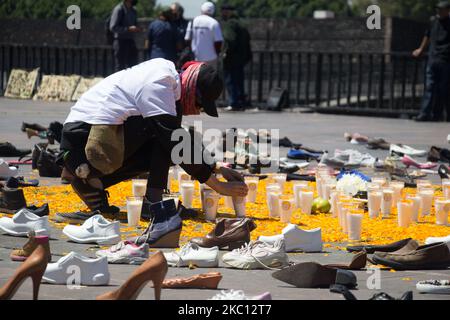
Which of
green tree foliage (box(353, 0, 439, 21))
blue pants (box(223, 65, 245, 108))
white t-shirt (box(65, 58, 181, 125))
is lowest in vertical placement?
green tree foliage (box(353, 0, 439, 21))

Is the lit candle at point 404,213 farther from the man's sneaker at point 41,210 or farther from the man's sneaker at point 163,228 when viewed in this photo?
the man's sneaker at point 41,210

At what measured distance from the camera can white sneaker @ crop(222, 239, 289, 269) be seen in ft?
24.3

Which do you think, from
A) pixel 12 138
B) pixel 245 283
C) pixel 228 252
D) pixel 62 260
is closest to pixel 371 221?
pixel 228 252

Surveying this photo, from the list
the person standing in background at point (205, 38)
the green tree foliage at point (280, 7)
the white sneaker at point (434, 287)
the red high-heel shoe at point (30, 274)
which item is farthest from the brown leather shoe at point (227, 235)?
the green tree foliage at point (280, 7)

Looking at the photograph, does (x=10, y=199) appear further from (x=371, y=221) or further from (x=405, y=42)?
(x=405, y=42)

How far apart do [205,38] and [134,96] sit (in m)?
12.2

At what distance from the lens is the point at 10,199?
9.29 meters

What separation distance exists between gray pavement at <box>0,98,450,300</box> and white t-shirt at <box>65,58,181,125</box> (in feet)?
3.53

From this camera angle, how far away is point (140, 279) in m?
5.83

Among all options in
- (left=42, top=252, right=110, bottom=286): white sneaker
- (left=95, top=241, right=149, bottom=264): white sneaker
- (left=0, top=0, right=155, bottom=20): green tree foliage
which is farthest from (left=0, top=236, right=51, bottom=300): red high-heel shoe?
(left=0, top=0, right=155, bottom=20): green tree foliage

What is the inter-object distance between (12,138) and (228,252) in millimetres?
8418

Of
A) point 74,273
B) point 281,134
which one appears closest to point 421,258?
point 74,273

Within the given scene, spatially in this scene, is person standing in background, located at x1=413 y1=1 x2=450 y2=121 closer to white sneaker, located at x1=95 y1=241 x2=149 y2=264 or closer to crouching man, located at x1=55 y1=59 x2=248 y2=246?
crouching man, located at x1=55 y1=59 x2=248 y2=246

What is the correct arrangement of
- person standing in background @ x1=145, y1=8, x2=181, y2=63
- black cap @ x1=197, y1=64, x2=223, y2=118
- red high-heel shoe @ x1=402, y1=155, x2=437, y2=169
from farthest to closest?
person standing in background @ x1=145, y1=8, x2=181, y2=63
red high-heel shoe @ x1=402, y1=155, x2=437, y2=169
black cap @ x1=197, y1=64, x2=223, y2=118
